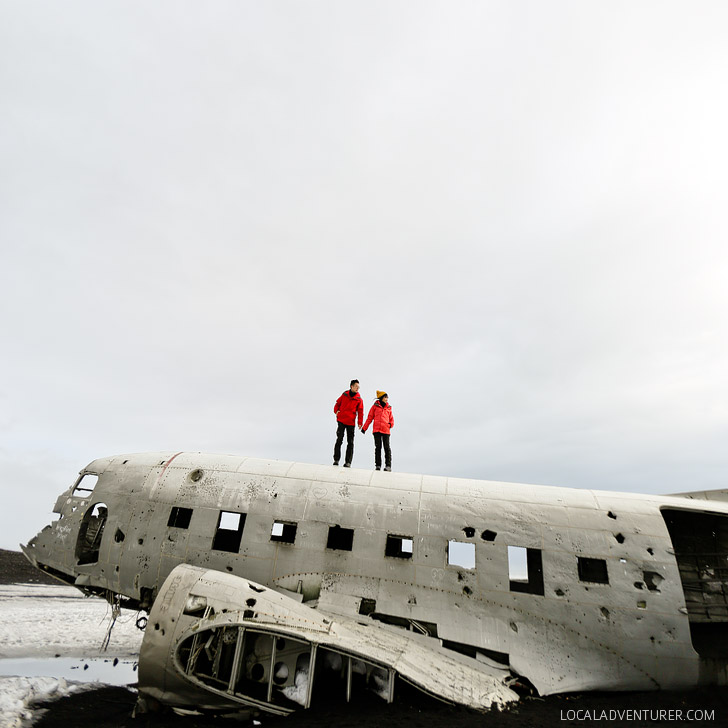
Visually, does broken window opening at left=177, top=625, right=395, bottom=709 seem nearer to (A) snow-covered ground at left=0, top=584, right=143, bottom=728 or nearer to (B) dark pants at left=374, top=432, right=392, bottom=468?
(A) snow-covered ground at left=0, top=584, right=143, bottom=728

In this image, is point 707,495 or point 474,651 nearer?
point 474,651

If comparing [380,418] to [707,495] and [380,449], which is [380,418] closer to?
[380,449]

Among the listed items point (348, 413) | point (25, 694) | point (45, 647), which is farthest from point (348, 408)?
point (45, 647)

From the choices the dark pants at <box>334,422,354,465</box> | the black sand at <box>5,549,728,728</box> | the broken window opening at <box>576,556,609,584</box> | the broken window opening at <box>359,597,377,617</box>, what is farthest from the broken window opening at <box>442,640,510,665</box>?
the dark pants at <box>334,422,354,465</box>

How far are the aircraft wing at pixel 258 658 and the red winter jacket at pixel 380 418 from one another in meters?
5.59

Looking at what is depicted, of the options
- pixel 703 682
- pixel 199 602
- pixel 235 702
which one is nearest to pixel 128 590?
pixel 199 602

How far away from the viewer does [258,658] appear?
7.79 meters

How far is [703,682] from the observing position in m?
9.39

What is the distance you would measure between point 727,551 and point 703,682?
3704mm

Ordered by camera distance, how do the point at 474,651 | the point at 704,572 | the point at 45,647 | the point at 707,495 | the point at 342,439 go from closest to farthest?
the point at 474,651 < the point at 704,572 < the point at 707,495 < the point at 342,439 < the point at 45,647

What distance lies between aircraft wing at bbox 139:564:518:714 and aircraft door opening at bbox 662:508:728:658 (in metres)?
5.84

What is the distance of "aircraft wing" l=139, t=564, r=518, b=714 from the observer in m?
7.42

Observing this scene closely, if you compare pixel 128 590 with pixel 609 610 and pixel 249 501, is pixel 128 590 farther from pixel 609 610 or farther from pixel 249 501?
pixel 609 610

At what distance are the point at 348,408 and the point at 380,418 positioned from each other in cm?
99
